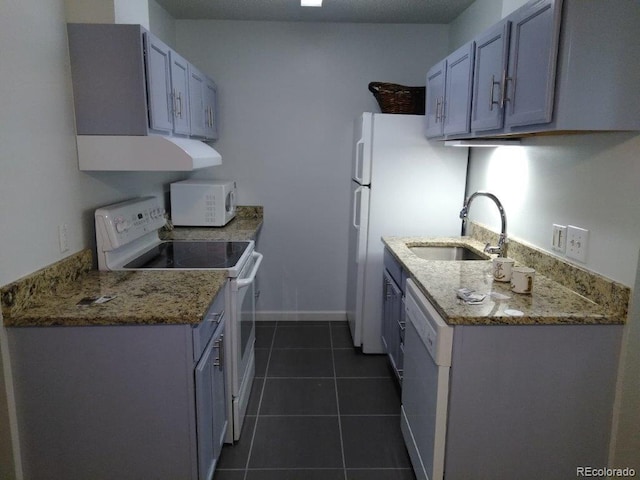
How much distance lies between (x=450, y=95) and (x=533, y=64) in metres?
0.96

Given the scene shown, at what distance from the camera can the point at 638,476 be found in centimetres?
168

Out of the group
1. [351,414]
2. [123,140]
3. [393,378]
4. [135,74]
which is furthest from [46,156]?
[393,378]

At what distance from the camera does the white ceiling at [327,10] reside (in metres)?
3.20

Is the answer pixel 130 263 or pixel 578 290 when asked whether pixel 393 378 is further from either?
pixel 130 263

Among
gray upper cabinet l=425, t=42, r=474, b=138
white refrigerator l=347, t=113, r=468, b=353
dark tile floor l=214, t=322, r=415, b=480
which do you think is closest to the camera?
dark tile floor l=214, t=322, r=415, b=480

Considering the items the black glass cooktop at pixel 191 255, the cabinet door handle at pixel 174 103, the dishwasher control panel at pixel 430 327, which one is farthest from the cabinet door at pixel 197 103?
the dishwasher control panel at pixel 430 327

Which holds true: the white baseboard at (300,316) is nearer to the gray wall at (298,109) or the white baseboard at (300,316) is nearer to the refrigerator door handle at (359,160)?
the gray wall at (298,109)

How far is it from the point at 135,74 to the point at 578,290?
2.11 meters

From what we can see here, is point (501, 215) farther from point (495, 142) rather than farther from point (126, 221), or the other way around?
point (126, 221)

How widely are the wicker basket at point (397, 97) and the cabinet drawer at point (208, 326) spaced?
75.2 inches

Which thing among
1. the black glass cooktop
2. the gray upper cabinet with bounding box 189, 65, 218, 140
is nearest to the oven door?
the black glass cooktop

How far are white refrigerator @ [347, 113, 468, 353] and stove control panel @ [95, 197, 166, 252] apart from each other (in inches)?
55.8

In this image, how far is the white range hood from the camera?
207 cm

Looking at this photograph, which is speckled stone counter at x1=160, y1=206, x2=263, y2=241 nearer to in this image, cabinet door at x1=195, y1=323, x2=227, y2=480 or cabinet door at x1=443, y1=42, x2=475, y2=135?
cabinet door at x1=195, y1=323, x2=227, y2=480
